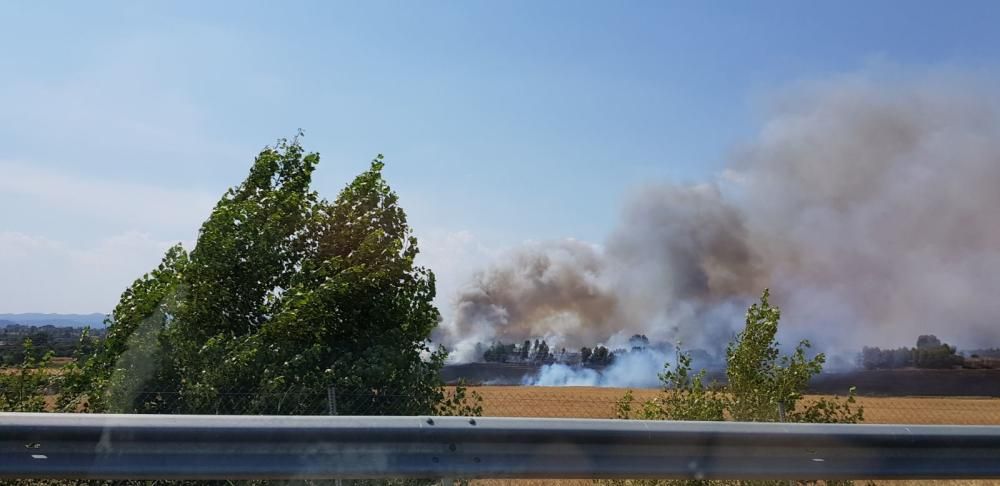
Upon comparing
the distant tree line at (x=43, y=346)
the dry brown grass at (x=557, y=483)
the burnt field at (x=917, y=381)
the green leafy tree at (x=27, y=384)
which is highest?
the burnt field at (x=917, y=381)

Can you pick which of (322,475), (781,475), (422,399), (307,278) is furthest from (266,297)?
(781,475)

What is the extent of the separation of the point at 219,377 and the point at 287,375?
0.69m

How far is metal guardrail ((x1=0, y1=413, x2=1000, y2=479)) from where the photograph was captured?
14.3 feet

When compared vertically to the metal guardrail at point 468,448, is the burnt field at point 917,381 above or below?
above

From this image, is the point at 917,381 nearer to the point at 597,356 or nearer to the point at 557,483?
the point at 597,356

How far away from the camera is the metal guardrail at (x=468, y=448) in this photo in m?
4.35

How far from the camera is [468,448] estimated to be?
457cm

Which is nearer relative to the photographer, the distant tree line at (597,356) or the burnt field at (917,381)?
the burnt field at (917,381)

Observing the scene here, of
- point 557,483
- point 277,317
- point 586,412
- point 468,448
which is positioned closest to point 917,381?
point 586,412

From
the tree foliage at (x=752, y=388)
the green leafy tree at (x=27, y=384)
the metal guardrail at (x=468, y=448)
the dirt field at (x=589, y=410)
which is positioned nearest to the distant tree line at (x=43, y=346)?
the green leafy tree at (x=27, y=384)

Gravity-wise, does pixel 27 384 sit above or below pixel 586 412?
above

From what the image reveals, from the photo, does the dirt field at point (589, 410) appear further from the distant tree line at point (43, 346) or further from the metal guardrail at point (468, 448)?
the distant tree line at point (43, 346)

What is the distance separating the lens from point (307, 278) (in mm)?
9500

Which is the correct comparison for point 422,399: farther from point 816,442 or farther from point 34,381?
point 816,442
